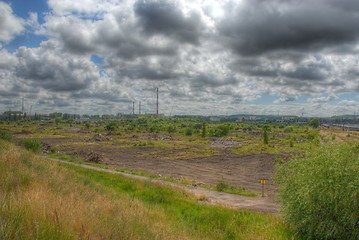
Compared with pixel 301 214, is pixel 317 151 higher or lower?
higher

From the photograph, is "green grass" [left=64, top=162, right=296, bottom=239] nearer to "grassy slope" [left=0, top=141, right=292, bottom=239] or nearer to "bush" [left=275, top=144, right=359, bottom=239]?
"grassy slope" [left=0, top=141, right=292, bottom=239]

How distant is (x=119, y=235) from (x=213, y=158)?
57759mm

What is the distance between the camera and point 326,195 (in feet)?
36.2

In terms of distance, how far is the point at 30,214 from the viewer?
21.3ft

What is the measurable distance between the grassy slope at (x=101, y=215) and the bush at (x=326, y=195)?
49.2 inches

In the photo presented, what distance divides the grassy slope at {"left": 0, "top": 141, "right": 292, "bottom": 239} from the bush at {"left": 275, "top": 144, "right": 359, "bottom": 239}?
1251mm

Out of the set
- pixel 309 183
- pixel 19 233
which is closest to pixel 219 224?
pixel 309 183

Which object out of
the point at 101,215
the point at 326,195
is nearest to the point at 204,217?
the point at 326,195

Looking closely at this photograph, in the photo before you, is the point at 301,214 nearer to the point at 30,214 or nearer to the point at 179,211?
the point at 179,211

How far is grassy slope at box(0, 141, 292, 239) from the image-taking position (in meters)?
6.20

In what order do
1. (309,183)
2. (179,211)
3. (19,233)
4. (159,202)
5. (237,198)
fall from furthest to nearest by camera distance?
(237,198) < (159,202) < (179,211) < (309,183) < (19,233)

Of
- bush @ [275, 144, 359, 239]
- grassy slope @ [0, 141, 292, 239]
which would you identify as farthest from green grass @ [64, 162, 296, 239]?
bush @ [275, 144, 359, 239]

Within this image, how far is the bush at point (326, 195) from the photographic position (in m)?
10.6

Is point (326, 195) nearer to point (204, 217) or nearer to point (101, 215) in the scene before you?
point (204, 217)
